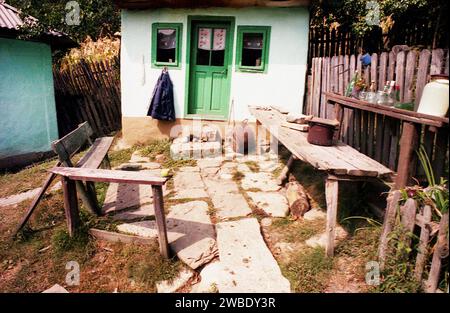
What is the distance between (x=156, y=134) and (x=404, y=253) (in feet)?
19.5

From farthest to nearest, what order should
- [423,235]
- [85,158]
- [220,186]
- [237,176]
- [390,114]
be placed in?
[237,176], [220,186], [85,158], [390,114], [423,235]

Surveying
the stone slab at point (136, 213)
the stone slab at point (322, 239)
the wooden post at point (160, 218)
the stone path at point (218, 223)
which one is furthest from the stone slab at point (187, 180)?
the stone slab at point (322, 239)

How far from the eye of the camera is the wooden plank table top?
3033 mm

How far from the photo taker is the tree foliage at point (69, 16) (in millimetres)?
7492

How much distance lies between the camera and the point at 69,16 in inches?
346

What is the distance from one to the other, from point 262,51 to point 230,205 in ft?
13.2

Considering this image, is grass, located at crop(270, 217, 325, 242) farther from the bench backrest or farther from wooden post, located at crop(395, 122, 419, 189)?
the bench backrest

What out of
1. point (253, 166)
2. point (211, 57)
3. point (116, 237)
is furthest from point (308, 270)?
point (211, 57)

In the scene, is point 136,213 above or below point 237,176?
below

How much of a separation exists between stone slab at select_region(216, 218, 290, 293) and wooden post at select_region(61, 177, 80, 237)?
1621mm

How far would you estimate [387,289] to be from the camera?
2.64 metres

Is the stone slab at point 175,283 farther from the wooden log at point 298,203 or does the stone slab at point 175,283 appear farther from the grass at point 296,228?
the wooden log at point 298,203

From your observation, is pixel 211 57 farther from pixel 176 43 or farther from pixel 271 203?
pixel 271 203
